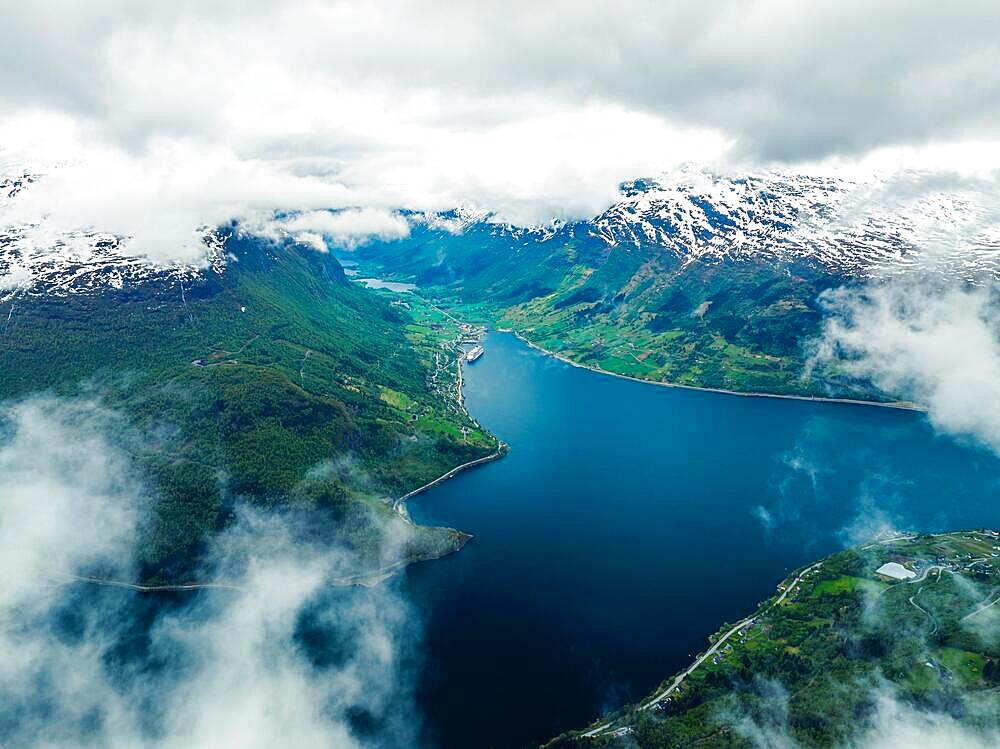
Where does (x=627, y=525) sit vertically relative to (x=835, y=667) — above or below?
above

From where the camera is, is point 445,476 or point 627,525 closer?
point 627,525

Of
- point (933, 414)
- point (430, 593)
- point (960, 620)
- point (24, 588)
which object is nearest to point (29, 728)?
point (24, 588)

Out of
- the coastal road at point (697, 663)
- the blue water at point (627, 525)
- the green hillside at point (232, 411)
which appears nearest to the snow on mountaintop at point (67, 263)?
the green hillside at point (232, 411)

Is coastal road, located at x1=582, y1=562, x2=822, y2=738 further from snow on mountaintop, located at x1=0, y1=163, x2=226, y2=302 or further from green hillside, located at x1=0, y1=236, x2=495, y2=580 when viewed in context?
snow on mountaintop, located at x1=0, y1=163, x2=226, y2=302

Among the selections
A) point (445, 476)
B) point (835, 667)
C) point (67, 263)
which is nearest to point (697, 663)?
point (835, 667)

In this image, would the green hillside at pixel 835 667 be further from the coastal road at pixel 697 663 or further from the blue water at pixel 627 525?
the blue water at pixel 627 525

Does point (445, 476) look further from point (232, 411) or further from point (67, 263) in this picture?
point (67, 263)

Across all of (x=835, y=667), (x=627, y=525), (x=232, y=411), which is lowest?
(x=835, y=667)
